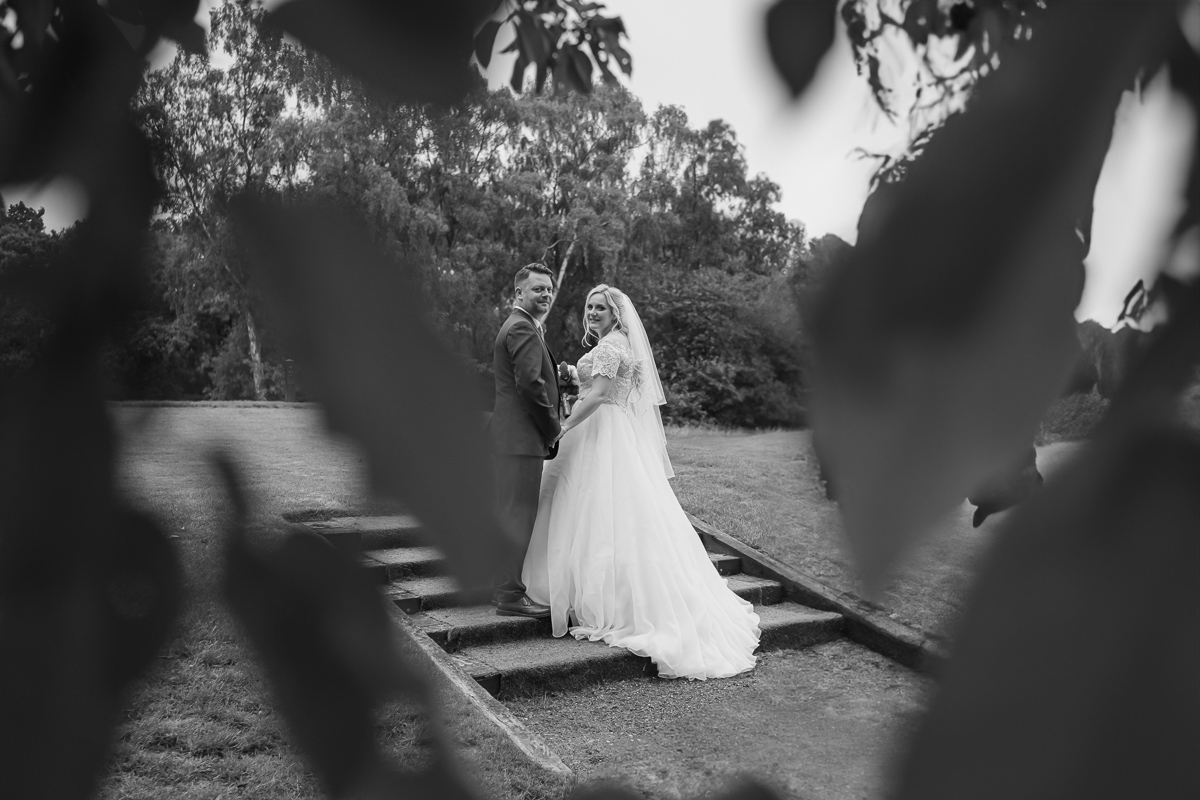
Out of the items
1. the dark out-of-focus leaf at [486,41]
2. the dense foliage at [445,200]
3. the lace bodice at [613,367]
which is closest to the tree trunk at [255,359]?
the dense foliage at [445,200]

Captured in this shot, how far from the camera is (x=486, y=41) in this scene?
1.07 ft

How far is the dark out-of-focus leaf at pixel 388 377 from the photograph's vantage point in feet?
0.90

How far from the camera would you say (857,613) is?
0.28 m

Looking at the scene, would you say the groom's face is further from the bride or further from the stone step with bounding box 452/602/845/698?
the bride

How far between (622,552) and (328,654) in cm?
507

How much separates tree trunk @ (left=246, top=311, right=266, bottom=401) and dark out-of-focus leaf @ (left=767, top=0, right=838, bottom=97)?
0.19 metres

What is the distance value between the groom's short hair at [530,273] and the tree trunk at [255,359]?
0.13 meters

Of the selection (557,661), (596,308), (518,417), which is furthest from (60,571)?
(557,661)

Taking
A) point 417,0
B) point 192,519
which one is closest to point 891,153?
point 417,0

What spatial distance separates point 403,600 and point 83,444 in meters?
0.13

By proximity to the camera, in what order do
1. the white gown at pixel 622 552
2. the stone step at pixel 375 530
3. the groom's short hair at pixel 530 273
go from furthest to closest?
the white gown at pixel 622 552 → the groom's short hair at pixel 530 273 → the stone step at pixel 375 530

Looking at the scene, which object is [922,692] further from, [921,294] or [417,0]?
[417,0]

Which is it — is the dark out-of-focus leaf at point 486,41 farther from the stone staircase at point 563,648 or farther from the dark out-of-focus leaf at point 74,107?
the stone staircase at point 563,648

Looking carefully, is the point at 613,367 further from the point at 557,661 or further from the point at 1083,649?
the point at 1083,649
